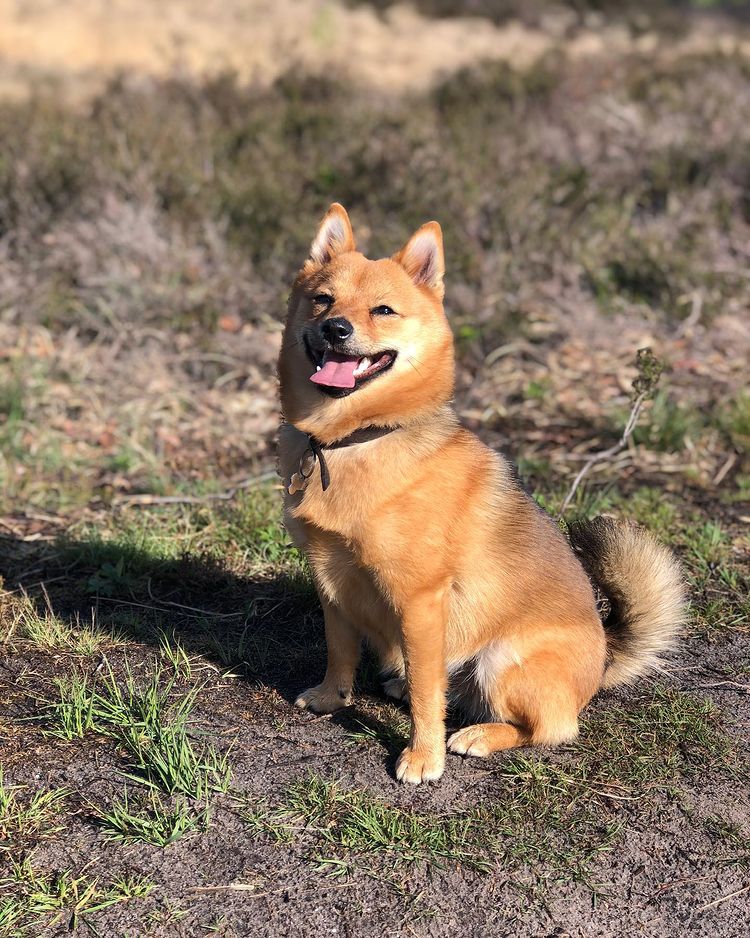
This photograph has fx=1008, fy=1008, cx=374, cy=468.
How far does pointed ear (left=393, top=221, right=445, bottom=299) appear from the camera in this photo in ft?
11.2

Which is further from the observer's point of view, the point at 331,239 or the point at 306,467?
the point at 331,239

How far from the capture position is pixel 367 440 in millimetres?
3254

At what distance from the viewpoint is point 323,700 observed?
3592 mm

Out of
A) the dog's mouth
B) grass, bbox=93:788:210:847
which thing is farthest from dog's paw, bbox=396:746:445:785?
the dog's mouth

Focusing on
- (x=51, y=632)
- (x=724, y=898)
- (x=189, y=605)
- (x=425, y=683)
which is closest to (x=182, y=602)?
(x=189, y=605)

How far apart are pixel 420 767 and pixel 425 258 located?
1.68 m

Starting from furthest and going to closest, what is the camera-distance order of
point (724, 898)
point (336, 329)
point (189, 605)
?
1. point (189, 605)
2. point (336, 329)
3. point (724, 898)

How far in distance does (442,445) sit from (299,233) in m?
4.68

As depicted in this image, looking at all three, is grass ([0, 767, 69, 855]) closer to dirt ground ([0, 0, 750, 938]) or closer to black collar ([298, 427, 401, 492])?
dirt ground ([0, 0, 750, 938])

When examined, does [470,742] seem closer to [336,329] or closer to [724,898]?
[724,898]

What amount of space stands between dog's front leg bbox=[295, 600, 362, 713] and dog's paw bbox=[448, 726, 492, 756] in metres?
0.43

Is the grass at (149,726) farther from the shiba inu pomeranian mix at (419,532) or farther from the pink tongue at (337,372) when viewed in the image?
the pink tongue at (337,372)

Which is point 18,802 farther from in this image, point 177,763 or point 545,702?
point 545,702

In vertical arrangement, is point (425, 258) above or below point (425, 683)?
above
